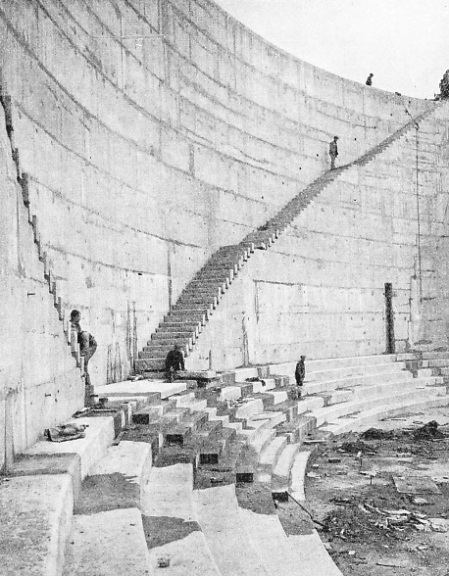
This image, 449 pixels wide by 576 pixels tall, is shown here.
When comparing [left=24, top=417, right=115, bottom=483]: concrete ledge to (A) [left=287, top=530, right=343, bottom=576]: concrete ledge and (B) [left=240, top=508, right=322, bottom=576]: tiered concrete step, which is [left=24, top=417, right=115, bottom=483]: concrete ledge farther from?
(A) [left=287, top=530, right=343, bottom=576]: concrete ledge

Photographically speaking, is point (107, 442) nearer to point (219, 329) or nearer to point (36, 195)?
point (36, 195)

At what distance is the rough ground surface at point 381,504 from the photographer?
5.65 m

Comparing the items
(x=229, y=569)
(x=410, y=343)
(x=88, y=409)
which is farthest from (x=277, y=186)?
(x=229, y=569)

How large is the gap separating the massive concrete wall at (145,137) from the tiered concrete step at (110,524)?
412 cm

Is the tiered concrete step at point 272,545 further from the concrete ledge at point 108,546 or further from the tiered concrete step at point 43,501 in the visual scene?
the tiered concrete step at point 43,501

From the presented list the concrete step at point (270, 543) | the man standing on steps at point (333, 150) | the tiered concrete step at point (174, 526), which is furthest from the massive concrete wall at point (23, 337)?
the man standing on steps at point (333, 150)

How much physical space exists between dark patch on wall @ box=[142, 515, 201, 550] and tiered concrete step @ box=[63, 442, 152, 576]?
18 cm

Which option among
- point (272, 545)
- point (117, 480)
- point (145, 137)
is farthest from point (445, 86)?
point (117, 480)

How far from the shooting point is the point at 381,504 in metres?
7.23

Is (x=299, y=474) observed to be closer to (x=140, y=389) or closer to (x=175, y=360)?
(x=140, y=389)

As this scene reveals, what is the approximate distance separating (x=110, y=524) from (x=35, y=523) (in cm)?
59

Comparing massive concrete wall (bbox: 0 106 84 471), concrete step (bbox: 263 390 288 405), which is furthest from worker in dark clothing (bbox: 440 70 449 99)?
massive concrete wall (bbox: 0 106 84 471)

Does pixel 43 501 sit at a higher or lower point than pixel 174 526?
higher

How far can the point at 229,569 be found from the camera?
4.32 metres
